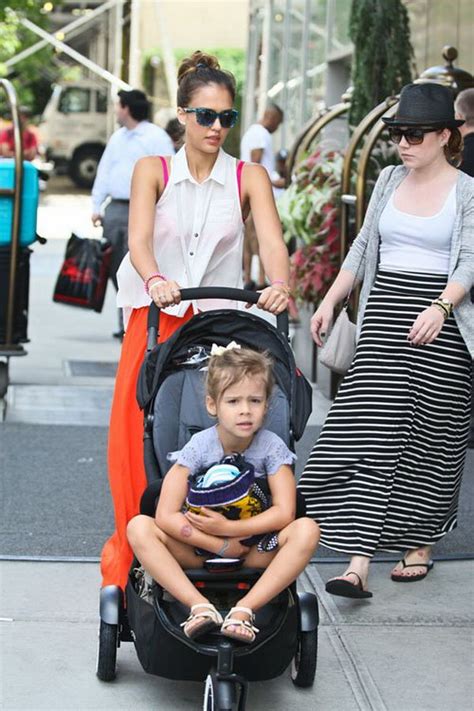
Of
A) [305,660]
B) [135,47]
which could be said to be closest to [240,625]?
[305,660]

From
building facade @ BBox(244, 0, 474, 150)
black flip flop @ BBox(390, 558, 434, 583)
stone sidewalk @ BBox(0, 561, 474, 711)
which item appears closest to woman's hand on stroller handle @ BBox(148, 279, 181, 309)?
stone sidewalk @ BBox(0, 561, 474, 711)

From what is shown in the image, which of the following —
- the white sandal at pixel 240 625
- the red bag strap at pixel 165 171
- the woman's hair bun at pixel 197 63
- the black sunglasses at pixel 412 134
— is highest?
the woman's hair bun at pixel 197 63

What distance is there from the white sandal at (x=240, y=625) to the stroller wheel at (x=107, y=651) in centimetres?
58

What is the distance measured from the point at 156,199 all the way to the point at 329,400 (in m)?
4.80

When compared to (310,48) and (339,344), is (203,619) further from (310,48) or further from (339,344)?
(310,48)

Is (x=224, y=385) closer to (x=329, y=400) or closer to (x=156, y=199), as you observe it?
(x=156, y=199)

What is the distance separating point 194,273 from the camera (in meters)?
4.91

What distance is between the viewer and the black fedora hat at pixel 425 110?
5211 millimetres

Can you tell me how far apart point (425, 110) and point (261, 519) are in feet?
6.00

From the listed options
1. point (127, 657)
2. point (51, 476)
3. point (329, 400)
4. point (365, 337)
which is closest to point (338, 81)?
point (329, 400)

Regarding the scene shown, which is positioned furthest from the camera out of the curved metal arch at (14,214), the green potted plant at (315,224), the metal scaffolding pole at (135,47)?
the metal scaffolding pole at (135,47)

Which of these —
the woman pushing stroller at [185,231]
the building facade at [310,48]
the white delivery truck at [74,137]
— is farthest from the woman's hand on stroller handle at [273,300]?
the white delivery truck at [74,137]

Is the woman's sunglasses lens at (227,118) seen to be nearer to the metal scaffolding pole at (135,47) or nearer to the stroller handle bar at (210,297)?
the stroller handle bar at (210,297)

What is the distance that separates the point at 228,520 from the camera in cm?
411
